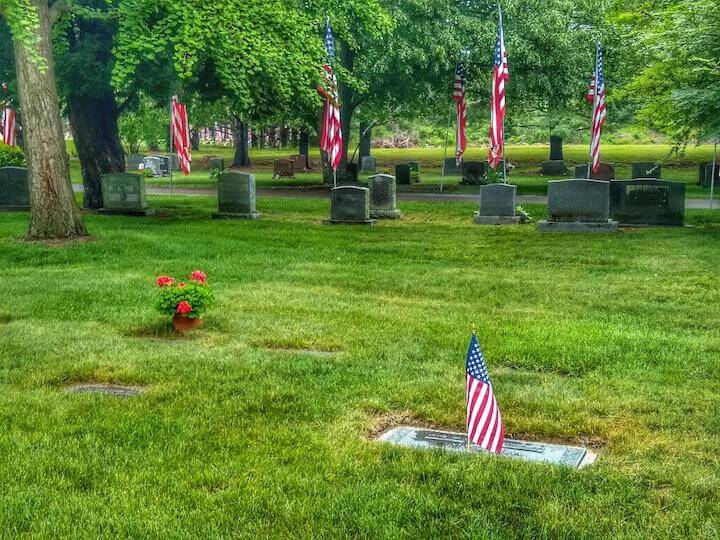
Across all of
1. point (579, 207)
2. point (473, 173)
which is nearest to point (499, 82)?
point (579, 207)

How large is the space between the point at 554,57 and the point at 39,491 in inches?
1037

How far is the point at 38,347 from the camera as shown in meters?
7.77

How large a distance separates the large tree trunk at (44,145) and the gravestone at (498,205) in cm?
957

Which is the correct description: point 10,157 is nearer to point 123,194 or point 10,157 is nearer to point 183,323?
point 123,194

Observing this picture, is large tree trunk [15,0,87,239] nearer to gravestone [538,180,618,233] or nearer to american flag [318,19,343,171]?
american flag [318,19,343,171]

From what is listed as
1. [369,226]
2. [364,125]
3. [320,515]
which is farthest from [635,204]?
[364,125]

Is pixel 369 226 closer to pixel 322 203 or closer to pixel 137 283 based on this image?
pixel 322 203

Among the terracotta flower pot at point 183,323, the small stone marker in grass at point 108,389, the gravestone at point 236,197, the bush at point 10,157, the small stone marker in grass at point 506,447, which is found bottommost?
the small stone marker in grass at point 506,447

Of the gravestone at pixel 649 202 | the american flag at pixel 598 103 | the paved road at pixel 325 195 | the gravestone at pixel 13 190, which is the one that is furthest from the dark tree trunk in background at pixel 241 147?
the gravestone at pixel 649 202

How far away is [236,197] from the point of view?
20516 millimetres

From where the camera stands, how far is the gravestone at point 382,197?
20703 millimetres

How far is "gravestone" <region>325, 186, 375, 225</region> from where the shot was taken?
19453mm

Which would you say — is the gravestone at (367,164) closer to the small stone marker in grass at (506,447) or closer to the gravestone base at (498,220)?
the gravestone base at (498,220)

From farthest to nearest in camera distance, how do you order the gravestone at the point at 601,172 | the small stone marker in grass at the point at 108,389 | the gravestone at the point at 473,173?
the gravestone at the point at 473,173
the gravestone at the point at 601,172
the small stone marker in grass at the point at 108,389
